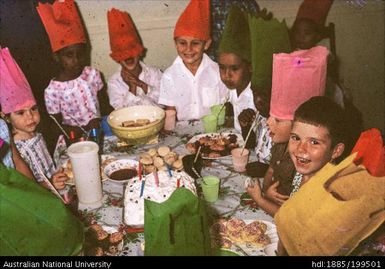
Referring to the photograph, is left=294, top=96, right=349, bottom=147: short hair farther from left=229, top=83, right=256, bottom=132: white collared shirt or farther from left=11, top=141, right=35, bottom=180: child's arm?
left=11, top=141, right=35, bottom=180: child's arm

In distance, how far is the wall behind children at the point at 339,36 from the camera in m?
3.96

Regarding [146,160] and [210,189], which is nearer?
[210,189]

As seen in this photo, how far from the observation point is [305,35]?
347cm

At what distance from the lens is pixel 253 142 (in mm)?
2260

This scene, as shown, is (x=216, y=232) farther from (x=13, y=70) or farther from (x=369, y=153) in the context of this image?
(x=13, y=70)

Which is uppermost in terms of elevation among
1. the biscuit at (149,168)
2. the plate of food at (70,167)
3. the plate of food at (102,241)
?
the biscuit at (149,168)

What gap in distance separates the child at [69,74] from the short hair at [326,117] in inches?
73.3

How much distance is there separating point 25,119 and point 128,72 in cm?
129

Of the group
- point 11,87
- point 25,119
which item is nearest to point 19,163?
point 25,119

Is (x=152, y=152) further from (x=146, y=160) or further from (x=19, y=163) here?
(x=19, y=163)

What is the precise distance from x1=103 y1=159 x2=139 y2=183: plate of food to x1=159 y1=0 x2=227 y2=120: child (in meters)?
1.06

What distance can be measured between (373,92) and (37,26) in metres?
3.97

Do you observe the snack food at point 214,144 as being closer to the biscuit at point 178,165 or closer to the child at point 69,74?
the biscuit at point 178,165

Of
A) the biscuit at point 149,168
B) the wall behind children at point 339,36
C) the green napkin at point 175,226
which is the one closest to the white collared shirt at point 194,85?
the wall behind children at point 339,36
